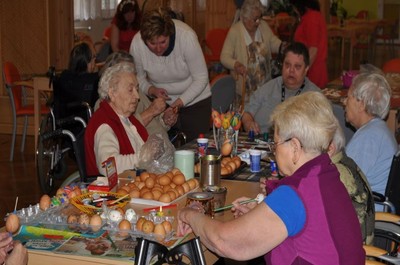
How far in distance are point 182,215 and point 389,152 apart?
148 cm

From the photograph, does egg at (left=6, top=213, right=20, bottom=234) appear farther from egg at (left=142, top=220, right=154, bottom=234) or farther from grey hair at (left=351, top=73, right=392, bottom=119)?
grey hair at (left=351, top=73, right=392, bottom=119)

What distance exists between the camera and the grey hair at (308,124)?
2299 millimetres

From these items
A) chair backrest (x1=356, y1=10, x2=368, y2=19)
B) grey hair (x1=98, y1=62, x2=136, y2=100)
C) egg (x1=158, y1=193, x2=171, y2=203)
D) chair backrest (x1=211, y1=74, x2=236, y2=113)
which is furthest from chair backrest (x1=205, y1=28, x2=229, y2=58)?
chair backrest (x1=356, y1=10, x2=368, y2=19)

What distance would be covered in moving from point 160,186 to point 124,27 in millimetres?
4666

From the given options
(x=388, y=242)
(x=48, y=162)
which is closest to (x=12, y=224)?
(x=388, y=242)

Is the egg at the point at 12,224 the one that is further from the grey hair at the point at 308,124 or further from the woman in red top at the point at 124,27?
the woman in red top at the point at 124,27

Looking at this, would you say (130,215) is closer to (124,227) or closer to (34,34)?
(124,227)

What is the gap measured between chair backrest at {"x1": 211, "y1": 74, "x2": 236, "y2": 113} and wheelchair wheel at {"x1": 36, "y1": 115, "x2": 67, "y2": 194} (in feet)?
3.90

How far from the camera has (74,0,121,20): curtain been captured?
1031 cm

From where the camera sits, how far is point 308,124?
2.30 m

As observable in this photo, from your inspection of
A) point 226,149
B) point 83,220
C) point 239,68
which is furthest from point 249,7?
point 83,220

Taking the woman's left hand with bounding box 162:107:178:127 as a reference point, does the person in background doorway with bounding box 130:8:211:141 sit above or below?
above

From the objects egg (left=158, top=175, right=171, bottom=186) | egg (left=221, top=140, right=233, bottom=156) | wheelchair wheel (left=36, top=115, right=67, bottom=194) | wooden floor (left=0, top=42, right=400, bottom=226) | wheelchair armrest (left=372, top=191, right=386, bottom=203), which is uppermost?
egg (left=221, top=140, right=233, bottom=156)

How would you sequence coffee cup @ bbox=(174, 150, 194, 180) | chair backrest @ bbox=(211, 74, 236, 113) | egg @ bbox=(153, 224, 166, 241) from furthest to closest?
chair backrest @ bbox=(211, 74, 236, 113), coffee cup @ bbox=(174, 150, 194, 180), egg @ bbox=(153, 224, 166, 241)
